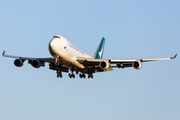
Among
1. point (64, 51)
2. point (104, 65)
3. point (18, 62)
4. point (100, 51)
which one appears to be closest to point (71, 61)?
point (64, 51)

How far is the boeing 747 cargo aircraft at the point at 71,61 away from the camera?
Result: 49.5m

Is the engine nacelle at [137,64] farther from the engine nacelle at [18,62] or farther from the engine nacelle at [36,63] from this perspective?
the engine nacelle at [18,62]

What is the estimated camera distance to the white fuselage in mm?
48719

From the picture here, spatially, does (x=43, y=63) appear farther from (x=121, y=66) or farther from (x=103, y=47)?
(x=103, y=47)

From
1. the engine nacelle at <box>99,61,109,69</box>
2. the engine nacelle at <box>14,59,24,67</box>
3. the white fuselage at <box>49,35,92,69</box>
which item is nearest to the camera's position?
the white fuselage at <box>49,35,92,69</box>

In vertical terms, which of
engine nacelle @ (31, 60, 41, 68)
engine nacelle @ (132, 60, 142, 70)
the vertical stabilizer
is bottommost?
engine nacelle @ (132, 60, 142, 70)

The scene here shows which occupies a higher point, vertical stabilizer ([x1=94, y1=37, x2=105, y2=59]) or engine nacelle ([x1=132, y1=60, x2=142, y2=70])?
vertical stabilizer ([x1=94, y1=37, x2=105, y2=59])

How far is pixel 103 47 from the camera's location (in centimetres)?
7356

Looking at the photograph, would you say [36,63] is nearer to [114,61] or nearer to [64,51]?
[64,51]

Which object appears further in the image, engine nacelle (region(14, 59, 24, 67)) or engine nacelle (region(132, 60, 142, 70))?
engine nacelle (region(14, 59, 24, 67))

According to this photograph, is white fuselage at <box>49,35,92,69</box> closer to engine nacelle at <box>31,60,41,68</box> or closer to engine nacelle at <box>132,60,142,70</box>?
engine nacelle at <box>31,60,41,68</box>

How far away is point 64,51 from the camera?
50.1 m

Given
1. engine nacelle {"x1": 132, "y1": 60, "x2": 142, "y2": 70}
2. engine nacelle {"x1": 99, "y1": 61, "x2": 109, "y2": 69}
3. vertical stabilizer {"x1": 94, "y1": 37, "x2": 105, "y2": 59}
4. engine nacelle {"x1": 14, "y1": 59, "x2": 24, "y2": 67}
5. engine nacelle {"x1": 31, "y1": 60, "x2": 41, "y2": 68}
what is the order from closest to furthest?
engine nacelle {"x1": 132, "y1": 60, "x2": 142, "y2": 70} → engine nacelle {"x1": 99, "y1": 61, "x2": 109, "y2": 69} → engine nacelle {"x1": 31, "y1": 60, "x2": 41, "y2": 68} → engine nacelle {"x1": 14, "y1": 59, "x2": 24, "y2": 67} → vertical stabilizer {"x1": 94, "y1": 37, "x2": 105, "y2": 59}

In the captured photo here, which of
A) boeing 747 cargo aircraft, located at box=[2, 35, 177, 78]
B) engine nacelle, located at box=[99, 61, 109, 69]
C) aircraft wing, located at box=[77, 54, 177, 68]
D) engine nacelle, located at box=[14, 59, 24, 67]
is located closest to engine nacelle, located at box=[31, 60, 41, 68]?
boeing 747 cargo aircraft, located at box=[2, 35, 177, 78]
